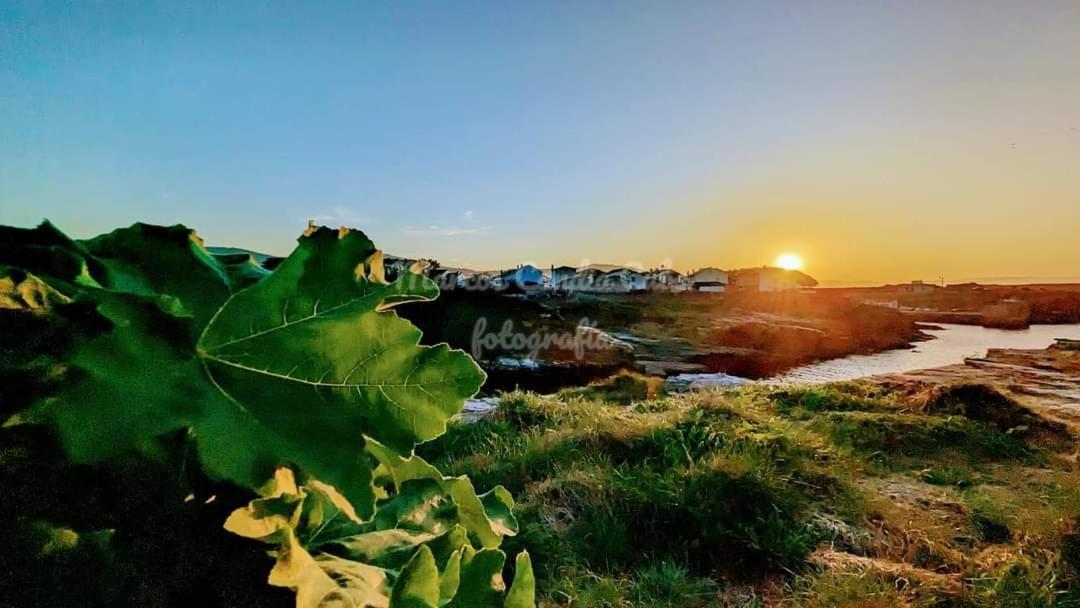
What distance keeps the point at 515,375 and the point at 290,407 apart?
11656 millimetres

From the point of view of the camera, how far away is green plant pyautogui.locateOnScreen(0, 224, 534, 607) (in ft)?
0.78

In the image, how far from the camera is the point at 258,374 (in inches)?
10.3

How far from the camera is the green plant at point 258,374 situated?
237mm

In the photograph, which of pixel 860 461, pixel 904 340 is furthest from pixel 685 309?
pixel 860 461

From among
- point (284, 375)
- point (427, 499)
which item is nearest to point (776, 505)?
point (427, 499)

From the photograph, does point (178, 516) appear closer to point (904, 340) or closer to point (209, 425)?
point (209, 425)

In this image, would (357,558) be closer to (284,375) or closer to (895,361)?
(284,375)

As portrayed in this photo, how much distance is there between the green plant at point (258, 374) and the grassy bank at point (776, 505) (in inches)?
103

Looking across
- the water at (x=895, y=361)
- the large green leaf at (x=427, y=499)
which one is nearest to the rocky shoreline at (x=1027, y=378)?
the water at (x=895, y=361)

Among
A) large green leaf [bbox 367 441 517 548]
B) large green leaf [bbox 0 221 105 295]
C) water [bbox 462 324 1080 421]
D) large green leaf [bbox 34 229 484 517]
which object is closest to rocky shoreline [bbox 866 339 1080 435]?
water [bbox 462 324 1080 421]

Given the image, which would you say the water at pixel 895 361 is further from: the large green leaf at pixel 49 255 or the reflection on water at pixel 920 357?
the large green leaf at pixel 49 255

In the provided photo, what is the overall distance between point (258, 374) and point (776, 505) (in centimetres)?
388

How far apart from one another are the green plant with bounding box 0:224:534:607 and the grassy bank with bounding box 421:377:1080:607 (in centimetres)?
263

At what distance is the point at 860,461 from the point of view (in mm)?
4711
